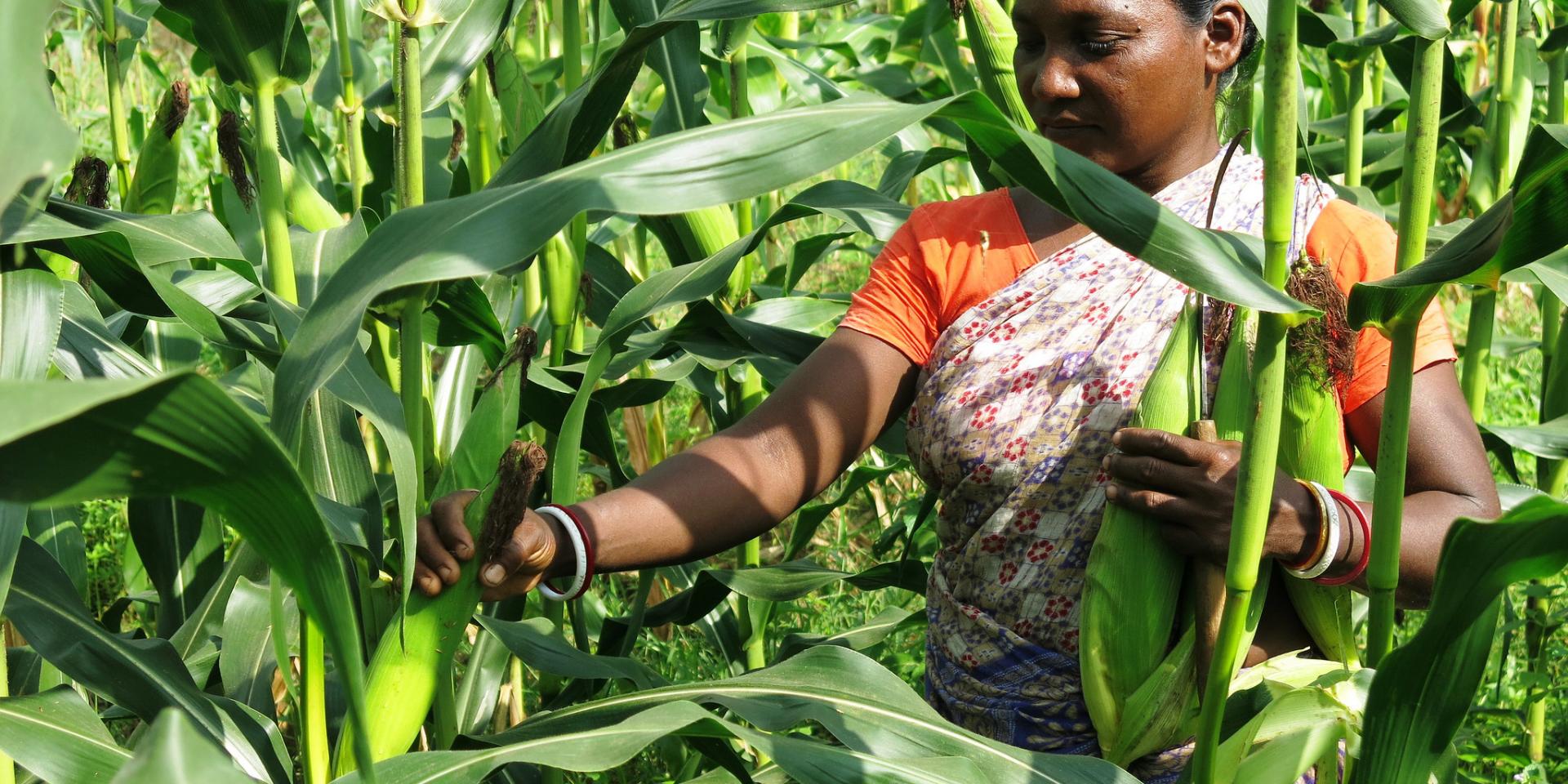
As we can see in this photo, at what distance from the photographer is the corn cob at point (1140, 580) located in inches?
55.3

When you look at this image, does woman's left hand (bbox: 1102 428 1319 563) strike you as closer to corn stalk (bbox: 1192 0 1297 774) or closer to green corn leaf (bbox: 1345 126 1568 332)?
corn stalk (bbox: 1192 0 1297 774)

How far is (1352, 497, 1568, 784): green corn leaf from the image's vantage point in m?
0.97

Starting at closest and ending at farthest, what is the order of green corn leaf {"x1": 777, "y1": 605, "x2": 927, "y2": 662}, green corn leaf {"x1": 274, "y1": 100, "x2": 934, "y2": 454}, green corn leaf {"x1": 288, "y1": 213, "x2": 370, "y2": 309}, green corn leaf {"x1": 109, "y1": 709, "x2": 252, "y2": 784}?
green corn leaf {"x1": 109, "y1": 709, "x2": 252, "y2": 784} < green corn leaf {"x1": 274, "y1": 100, "x2": 934, "y2": 454} < green corn leaf {"x1": 288, "y1": 213, "x2": 370, "y2": 309} < green corn leaf {"x1": 777, "y1": 605, "x2": 927, "y2": 662}

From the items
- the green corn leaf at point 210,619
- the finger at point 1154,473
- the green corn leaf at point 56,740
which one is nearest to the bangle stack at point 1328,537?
the finger at point 1154,473

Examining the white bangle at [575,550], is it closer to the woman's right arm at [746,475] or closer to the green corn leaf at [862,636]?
the woman's right arm at [746,475]

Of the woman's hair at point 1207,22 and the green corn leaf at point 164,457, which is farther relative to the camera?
the woman's hair at point 1207,22

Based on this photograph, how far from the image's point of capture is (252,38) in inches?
56.6

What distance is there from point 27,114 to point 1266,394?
0.89 metres

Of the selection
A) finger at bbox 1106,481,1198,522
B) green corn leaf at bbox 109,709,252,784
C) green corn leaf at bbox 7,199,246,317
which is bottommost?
finger at bbox 1106,481,1198,522

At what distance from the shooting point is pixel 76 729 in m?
1.32

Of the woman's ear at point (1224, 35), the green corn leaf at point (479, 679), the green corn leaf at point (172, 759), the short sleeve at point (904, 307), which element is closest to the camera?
the green corn leaf at point (172, 759)

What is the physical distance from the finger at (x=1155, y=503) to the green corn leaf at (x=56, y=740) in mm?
975

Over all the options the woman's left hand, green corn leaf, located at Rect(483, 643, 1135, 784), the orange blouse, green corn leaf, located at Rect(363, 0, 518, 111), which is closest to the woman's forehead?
the orange blouse

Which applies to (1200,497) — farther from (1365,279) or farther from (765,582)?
(765,582)
